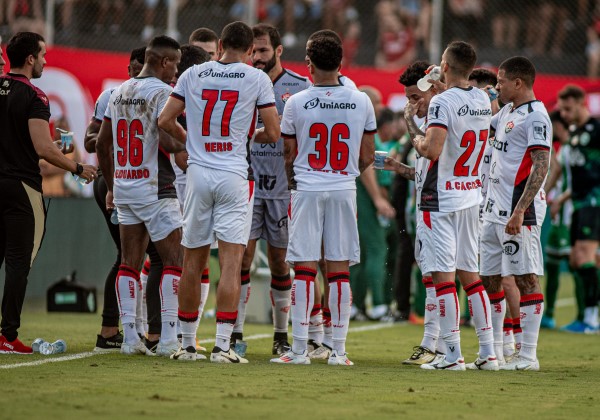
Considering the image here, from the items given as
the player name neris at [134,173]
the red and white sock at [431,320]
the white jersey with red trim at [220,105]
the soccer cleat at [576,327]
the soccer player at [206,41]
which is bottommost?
the soccer cleat at [576,327]

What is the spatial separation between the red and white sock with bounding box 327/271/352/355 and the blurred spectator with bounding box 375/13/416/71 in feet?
38.2

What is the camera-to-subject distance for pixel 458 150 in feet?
28.0

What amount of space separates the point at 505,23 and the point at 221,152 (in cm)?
1445

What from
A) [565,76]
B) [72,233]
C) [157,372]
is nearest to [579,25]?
[565,76]

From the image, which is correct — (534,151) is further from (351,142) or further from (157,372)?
(157,372)

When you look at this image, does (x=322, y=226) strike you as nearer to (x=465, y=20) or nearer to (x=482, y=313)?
(x=482, y=313)

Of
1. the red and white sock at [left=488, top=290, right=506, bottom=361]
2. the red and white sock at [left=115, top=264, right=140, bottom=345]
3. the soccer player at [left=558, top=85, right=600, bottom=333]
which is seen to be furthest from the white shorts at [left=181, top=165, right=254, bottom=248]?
the soccer player at [left=558, top=85, right=600, bottom=333]

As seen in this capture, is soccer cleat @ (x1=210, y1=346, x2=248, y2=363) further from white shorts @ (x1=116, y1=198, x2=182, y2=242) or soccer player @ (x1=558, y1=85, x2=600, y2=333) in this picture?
soccer player @ (x1=558, y1=85, x2=600, y2=333)

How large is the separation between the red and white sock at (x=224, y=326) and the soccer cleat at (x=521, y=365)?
2244 mm

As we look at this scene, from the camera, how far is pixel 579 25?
69.7ft

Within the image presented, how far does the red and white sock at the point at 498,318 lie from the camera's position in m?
9.26

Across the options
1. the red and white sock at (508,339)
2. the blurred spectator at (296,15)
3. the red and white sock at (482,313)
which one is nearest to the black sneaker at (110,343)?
the red and white sock at (482,313)

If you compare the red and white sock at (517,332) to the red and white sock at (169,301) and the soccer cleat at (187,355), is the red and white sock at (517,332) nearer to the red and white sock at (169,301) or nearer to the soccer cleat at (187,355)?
the soccer cleat at (187,355)

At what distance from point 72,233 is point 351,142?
306 inches
